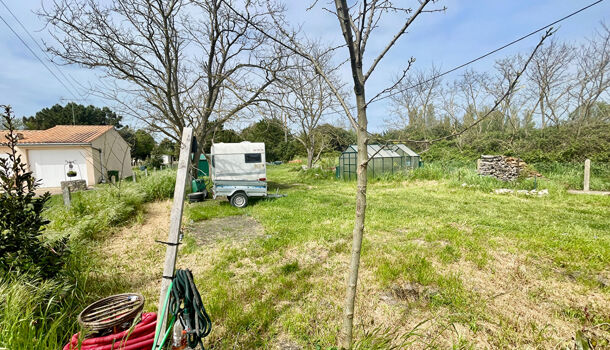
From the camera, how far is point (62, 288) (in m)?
2.48


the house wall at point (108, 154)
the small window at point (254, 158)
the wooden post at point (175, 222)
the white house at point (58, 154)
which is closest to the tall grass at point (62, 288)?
the wooden post at point (175, 222)

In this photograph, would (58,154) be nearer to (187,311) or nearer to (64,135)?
(64,135)

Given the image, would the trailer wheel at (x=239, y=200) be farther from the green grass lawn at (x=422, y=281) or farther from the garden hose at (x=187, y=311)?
the garden hose at (x=187, y=311)

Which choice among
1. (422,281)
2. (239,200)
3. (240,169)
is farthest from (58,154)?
(422,281)

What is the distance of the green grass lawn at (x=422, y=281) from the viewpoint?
7.54 feet

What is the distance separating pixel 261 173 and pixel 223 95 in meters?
4.77

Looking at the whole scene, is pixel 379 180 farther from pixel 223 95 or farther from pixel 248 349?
pixel 248 349

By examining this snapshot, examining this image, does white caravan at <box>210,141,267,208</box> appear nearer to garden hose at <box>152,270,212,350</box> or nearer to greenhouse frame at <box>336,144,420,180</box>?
greenhouse frame at <box>336,144,420,180</box>

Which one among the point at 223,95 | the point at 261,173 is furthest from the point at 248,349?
the point at 223,95

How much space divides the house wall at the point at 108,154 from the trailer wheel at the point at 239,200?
940cm

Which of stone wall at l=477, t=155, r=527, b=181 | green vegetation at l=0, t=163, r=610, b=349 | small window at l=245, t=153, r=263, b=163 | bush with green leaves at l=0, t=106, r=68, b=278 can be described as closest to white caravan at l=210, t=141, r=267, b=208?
small window at l=245, t=153, r=263, b=163

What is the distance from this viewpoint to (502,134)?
865 inches

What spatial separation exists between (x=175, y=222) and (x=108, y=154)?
1888cm

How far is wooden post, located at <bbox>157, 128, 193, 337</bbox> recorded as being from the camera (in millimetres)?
1729
